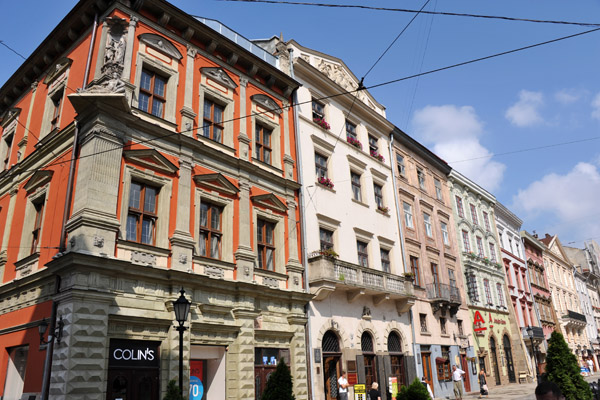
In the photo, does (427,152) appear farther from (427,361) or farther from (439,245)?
(427,361)

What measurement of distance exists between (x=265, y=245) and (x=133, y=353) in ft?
22.6

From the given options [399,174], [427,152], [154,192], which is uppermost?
[427,152]

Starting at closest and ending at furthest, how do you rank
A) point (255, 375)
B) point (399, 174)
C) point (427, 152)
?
point (255, 375), point (399, 174), point (427, 152)

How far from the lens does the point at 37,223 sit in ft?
53.2

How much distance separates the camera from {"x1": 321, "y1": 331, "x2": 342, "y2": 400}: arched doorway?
1970cm

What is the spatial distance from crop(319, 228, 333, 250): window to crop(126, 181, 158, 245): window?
28.8ft

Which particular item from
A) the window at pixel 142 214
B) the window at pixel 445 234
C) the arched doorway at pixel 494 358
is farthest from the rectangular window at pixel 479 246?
the window at pixel 142 214

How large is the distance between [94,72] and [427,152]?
78.9ft

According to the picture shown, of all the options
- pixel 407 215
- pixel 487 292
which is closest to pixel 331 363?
pixel 407 215

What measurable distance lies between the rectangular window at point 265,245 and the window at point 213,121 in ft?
12.4

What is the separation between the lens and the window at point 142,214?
47.9 ft

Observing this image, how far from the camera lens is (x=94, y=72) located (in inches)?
611

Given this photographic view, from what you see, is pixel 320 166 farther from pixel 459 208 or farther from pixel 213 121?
pixel 459 208

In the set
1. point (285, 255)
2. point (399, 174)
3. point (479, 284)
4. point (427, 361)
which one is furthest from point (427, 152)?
point (285, 255)
